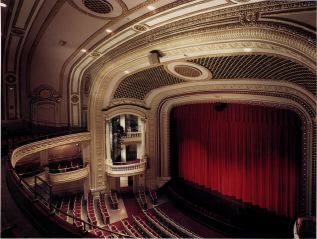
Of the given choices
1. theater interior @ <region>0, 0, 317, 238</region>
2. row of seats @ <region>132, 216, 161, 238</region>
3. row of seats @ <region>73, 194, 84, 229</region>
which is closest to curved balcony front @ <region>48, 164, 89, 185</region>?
theater interior @ <region>0, 0, 317, 238</region>

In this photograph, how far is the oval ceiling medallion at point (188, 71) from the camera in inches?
286

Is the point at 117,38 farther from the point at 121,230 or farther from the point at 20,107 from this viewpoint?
the point at 121,230

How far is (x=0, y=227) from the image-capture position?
2.67 meters

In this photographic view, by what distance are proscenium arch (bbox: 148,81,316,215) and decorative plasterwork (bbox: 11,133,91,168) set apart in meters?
3.73

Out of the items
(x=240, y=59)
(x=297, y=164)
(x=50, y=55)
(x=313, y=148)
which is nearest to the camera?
(x=240, y=59)

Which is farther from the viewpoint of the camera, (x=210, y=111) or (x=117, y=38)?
(x=210, y=111)

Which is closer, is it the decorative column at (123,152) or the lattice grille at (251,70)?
the lattice grille at (251,70)

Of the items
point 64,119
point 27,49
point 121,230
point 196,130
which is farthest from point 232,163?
point 27,49

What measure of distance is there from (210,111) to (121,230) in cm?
639

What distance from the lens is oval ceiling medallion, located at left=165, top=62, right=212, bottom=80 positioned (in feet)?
23.8

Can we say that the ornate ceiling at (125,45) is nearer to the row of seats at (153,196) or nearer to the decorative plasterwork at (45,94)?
the decorative plasterwork at (45,94)

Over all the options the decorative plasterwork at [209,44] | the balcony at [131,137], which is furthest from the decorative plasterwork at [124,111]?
the decorative plasterwork at [209,44]

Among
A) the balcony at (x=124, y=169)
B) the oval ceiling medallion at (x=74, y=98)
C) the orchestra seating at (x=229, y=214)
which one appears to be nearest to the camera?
the orchestra seating at (x=229, y=214)

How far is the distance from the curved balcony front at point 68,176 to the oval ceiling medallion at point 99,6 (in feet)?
24.4
